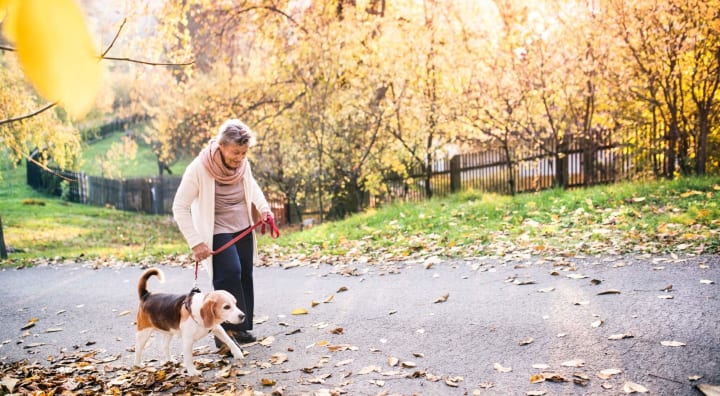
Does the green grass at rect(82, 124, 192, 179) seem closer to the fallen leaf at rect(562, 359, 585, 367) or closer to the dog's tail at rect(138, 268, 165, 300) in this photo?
the dog's tail at rect(138, 268, 165, 300)

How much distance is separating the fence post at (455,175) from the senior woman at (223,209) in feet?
35.6

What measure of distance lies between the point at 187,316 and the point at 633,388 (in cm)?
301

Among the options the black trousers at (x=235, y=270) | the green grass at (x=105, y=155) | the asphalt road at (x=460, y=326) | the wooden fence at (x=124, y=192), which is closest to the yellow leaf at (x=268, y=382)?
the asphalt road at (x=460, y=326)

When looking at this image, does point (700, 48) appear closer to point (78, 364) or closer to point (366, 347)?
point (366, 347)

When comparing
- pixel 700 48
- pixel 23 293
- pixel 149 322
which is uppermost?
pixel 700 48

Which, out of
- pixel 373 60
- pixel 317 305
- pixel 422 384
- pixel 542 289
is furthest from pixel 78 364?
pixel 373 60

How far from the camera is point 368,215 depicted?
12.3m

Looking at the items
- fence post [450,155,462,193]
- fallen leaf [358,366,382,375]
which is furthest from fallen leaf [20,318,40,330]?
fence post [450,155,462,193]

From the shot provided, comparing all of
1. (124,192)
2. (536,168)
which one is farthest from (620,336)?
(124,192)

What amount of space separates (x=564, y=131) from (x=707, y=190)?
4.49m

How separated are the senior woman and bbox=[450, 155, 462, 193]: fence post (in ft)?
35.6

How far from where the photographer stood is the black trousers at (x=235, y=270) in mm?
4703

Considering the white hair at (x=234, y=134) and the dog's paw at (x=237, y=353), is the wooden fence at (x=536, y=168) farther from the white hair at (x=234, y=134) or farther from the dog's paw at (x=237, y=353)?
the dog's paw at (x=237, y=353)

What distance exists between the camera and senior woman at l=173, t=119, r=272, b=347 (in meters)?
4.51
